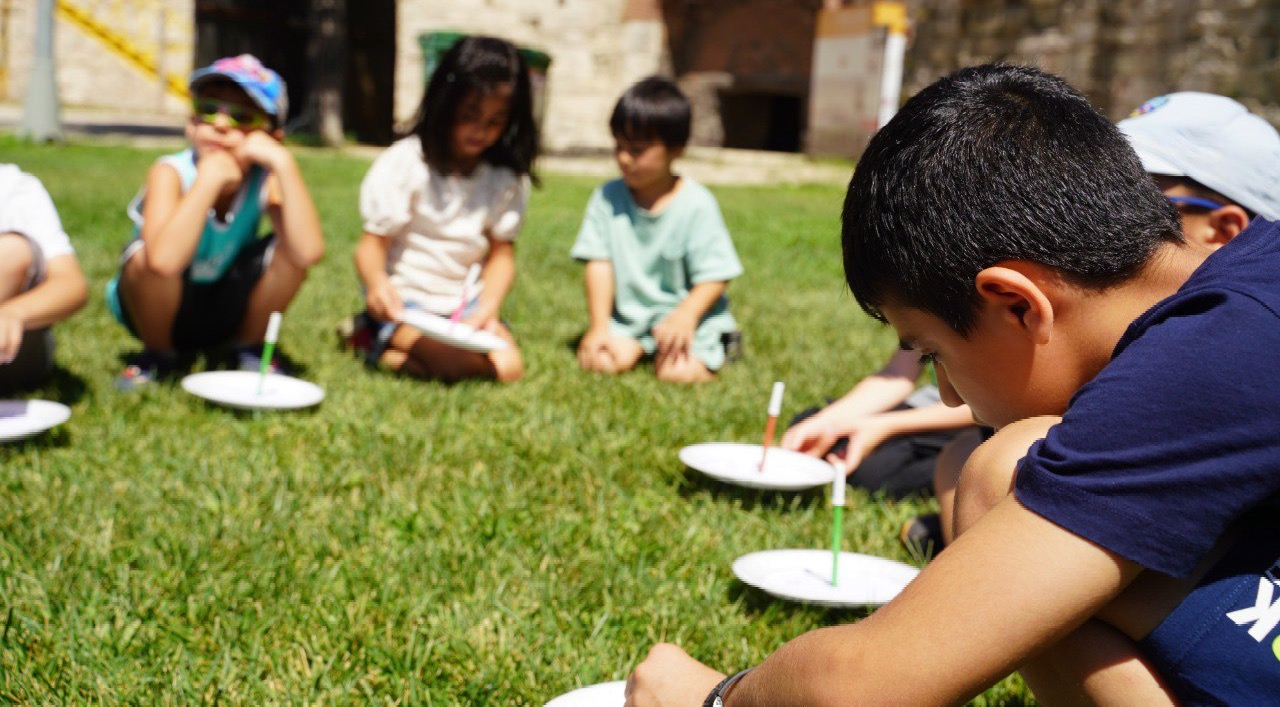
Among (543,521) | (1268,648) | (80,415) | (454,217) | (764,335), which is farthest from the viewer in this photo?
(764,335)

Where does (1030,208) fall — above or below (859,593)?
above

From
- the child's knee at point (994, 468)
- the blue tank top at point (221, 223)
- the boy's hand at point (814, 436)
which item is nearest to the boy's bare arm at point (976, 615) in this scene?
the child's knee at point (994, 468)

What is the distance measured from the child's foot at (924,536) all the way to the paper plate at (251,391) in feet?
4.51

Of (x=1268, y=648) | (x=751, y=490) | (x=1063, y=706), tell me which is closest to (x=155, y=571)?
(x=751, y=490)

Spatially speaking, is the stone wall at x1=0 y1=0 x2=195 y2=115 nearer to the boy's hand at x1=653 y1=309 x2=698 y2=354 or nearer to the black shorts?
the black shorts

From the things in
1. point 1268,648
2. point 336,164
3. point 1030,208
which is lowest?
point 336,164

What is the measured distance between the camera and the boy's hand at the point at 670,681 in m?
1.26

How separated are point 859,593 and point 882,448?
76 centimetres

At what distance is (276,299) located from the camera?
127 inches

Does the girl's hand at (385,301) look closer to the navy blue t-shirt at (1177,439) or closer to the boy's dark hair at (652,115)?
the boy's dark hair at (652,115)

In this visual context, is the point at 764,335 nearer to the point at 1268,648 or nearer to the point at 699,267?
the point at 699,267

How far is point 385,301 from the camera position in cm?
320

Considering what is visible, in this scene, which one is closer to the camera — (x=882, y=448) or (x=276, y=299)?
(x=882, y=448)

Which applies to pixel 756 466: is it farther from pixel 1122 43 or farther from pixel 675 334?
pixel 1122 43
